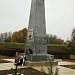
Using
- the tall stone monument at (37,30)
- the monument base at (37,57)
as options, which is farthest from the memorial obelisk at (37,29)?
the monument base at (37,57)

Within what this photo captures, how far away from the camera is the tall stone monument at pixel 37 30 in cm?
1377

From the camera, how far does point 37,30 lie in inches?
544

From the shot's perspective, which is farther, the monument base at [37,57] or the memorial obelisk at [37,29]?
the memorial obelisk at [37,29]

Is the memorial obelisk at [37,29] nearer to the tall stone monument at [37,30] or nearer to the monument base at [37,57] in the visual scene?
the tall stone monument at [37,30]

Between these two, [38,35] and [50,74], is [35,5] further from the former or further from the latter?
[50,74]

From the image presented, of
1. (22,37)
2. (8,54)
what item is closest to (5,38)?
(22,37)

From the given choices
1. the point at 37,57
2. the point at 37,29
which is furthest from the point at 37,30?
the point at 37,57

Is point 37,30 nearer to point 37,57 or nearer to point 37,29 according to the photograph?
point 37,29

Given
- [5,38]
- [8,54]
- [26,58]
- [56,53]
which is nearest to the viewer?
[26,58]

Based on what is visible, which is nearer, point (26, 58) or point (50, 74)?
point (50, 74)

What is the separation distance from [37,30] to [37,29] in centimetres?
7

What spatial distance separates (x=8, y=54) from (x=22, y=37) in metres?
24.8

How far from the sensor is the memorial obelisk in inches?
543

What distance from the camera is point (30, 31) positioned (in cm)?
1412
